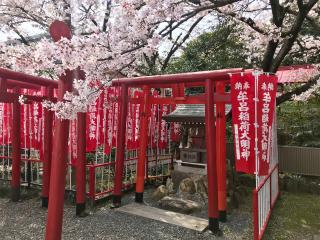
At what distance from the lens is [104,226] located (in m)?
6.82

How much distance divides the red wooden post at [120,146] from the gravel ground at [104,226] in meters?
0.42

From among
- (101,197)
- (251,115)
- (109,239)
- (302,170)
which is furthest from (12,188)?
(302,170)

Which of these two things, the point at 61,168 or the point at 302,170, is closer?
the point at 61,168

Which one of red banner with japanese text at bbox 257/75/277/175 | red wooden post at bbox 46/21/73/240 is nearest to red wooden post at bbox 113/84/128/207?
red wooden post at bbox 46/21/73/240

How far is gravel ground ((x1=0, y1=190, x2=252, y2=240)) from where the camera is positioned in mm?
6363

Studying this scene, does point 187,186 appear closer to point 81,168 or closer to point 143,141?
point 143,141

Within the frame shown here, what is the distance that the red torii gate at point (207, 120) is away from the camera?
6.59m

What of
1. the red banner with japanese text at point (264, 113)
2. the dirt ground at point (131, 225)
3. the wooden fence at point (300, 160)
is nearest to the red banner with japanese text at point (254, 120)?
the red banner with japanese text at point (264, 113)

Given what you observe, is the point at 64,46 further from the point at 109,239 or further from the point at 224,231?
the point at 224,231

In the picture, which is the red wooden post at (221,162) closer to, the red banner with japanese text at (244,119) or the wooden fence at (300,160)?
the red banner with japanese text at (244,119)

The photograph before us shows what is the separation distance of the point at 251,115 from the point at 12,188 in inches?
255

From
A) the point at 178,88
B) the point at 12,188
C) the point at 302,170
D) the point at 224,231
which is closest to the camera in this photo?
the point at 224,231

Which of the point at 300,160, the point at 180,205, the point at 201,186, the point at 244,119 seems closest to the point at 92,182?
the point at 180,205

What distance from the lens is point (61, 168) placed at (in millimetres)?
5320
